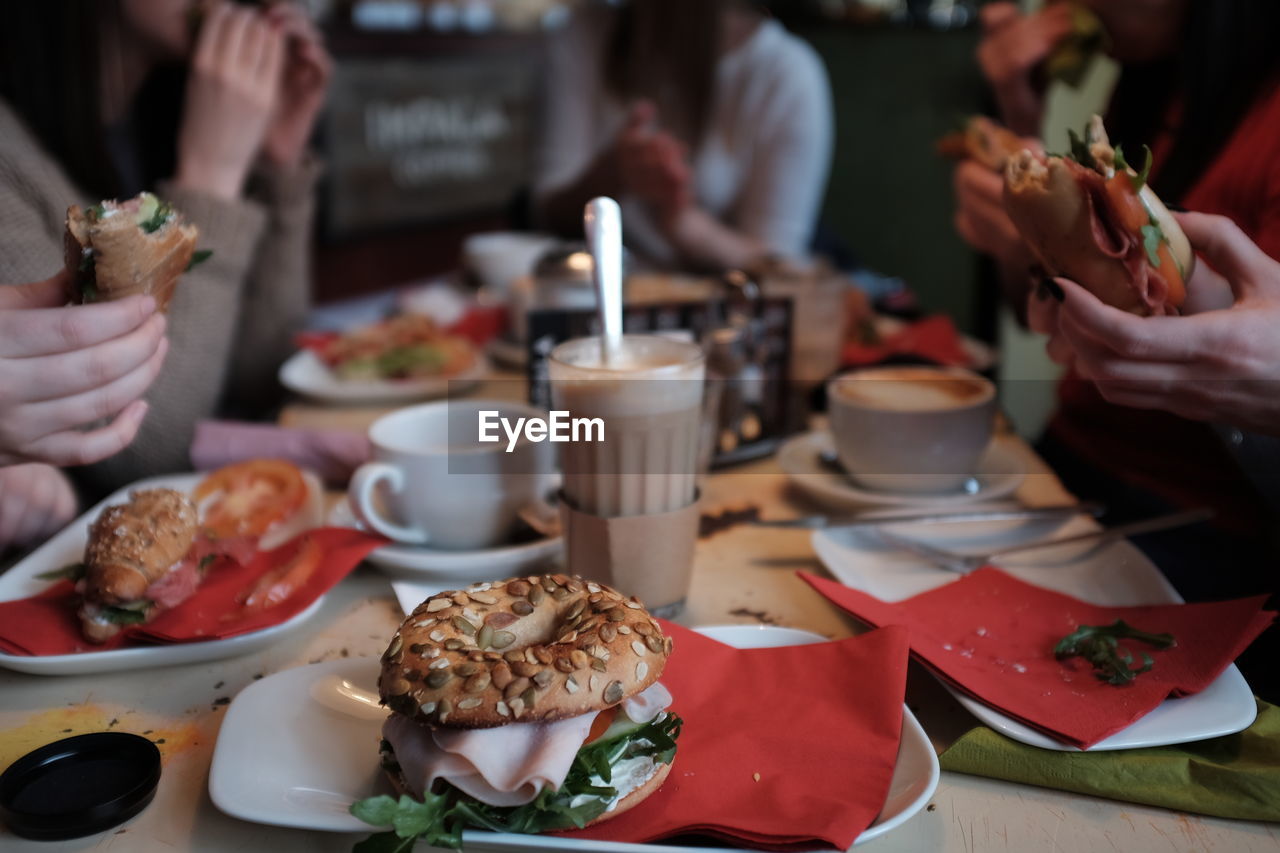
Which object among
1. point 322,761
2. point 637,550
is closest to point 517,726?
point 322,761

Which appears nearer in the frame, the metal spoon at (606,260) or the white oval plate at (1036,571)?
the white oval plate at (1036,571)

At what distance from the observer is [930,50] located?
4.30 metres

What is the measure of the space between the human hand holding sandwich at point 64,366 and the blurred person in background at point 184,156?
0.44m

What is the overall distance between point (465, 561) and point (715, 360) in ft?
1.97

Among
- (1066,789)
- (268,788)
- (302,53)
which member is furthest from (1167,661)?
(302,53)

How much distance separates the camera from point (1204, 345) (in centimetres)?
99

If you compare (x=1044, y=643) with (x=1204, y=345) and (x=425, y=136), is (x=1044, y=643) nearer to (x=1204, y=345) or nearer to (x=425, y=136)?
(x=1204, y=345)

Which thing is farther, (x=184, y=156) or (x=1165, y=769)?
(x=184, y=156)

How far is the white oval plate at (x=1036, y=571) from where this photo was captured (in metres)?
0.88

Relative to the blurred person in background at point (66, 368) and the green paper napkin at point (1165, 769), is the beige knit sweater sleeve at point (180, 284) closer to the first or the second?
the blurred person in background at point (66, 368)

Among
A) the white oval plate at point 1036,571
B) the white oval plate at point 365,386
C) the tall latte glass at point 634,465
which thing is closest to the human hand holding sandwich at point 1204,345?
the white oval plate at point 1036,571

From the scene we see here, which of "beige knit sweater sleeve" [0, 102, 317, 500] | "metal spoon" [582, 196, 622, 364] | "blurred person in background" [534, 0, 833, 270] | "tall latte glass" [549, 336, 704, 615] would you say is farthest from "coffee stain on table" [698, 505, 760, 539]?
"blurred person in background" [534, 0, 833, 270]

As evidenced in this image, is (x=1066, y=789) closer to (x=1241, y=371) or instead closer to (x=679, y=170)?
(x=1241, y=371)

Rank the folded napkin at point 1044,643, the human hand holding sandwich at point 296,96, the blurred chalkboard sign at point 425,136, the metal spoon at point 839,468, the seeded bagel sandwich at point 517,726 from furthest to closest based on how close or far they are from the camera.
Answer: the blurred chalkboard sign at point 425,136 < the human hand holding sandwich at point 296,96 < the metal spoon at point 839,468 < the folded napkin at point 1044,643 < the seeded bagel sandwich at point 517,726
